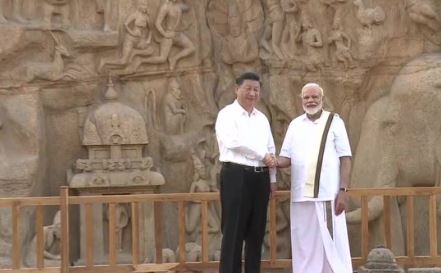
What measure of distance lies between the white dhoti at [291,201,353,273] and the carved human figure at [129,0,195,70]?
5114 millimetres

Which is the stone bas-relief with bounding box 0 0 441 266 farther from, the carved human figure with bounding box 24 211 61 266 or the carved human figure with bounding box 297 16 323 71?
the carved human figure with bounding box 24 211 61 266

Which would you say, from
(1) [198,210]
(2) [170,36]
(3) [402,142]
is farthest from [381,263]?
(2) [170,36]

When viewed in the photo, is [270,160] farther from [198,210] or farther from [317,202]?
[198,210]

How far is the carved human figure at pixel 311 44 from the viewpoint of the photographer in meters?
13.3

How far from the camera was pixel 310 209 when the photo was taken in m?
8.65

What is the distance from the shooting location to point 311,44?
13.3m

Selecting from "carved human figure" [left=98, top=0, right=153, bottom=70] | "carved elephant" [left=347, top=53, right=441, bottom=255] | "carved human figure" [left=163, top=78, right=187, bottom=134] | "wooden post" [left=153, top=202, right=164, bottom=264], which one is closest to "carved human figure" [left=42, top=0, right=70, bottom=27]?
"carved human figure" [left=98, top=0, right=153, bottom=70]

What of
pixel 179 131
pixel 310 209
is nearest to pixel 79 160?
pixel 179 131

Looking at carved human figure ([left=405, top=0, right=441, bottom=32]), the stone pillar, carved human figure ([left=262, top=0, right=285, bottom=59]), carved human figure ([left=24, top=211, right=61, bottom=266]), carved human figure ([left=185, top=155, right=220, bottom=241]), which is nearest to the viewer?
the stone pillar

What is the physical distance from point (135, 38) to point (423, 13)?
329 cm

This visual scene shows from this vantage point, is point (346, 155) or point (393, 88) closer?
point (346, 155)

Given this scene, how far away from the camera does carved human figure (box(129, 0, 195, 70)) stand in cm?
1345

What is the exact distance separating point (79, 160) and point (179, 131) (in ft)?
4.22

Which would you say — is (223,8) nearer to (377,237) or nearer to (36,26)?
(36,26)
